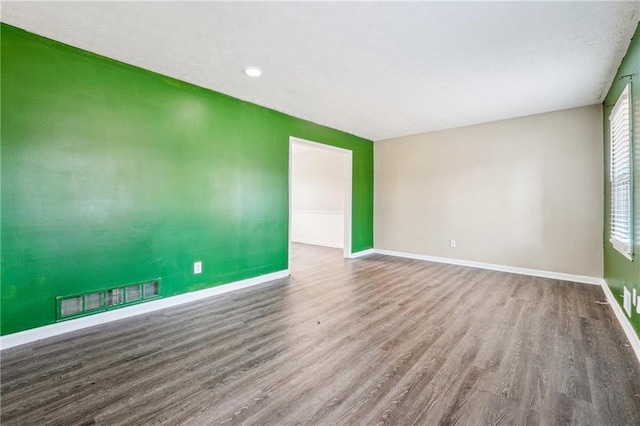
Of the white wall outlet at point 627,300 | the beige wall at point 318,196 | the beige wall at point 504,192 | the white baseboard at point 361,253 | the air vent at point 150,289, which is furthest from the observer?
the beige wall at point 318,196

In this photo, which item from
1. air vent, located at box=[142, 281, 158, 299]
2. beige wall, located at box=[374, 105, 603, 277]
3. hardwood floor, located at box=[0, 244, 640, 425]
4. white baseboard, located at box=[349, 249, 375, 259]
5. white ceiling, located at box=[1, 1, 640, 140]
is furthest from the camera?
white baseboard, located at box=[349, 249, 375, 259]

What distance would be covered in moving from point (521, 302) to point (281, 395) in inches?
115

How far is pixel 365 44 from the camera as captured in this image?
2.35m

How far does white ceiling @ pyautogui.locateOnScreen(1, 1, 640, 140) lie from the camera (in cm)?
196

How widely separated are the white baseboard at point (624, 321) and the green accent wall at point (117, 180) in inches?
144

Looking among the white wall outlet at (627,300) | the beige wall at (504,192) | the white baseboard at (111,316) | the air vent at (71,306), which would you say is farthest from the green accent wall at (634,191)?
the air vent at (71,306)

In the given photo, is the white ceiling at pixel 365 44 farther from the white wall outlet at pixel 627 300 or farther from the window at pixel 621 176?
the white wall outlet at pixel 627 300

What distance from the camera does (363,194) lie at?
5945 millimetres

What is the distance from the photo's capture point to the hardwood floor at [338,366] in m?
1.50

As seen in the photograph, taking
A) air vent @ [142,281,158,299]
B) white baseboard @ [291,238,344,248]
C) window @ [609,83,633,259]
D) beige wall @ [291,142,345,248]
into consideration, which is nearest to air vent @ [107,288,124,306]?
air vent @ [142,281,158,299]

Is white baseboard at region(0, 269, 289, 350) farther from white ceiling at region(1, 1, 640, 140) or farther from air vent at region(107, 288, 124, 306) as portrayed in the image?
white ceiling at region(1, 1, 640, 140)

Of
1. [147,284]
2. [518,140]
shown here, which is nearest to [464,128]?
[518,140]

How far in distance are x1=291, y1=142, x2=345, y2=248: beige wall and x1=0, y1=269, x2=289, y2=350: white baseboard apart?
345 centimetres

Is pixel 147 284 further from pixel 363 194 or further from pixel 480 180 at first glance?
pixel 480 180
